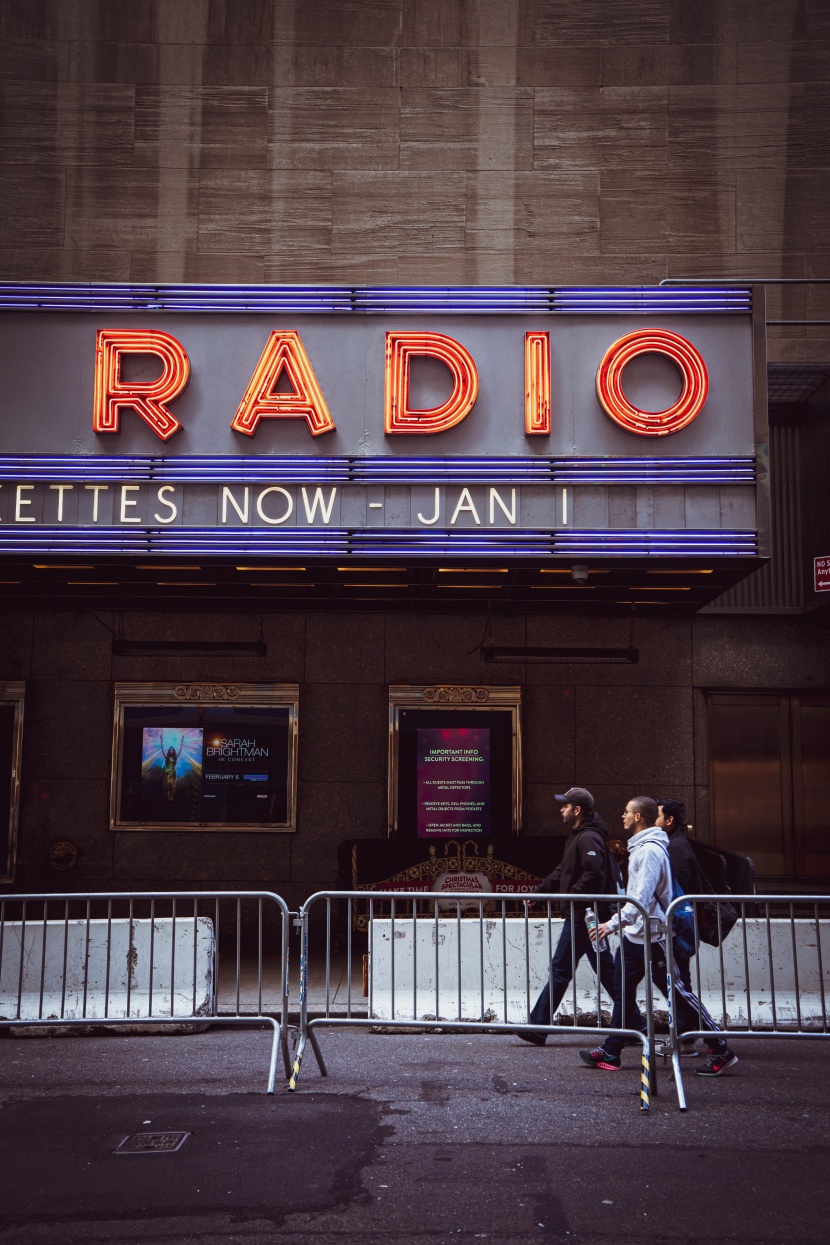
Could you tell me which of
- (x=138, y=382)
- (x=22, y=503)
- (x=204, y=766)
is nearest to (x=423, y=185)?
(x=138, y=382)

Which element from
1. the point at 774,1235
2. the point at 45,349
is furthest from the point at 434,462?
the point at 774,1235

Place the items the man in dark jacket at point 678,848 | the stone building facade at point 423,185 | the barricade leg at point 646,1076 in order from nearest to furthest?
the barricade leg at point 646,1076 < the man in dark jacket at point 678,848 < the stone building facade at point 423,185

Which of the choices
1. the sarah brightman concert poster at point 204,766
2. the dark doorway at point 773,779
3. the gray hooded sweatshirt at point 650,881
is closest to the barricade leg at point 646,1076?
the gray hooded sweatshirt at point 650,881

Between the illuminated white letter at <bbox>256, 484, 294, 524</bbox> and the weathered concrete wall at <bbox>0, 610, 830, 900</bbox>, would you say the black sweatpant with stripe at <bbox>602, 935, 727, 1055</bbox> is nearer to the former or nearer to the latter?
the illuminated white letter at <bbox>256, 484, 294, 524</bbox>

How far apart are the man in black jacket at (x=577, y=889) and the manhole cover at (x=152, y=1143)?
8.82ft

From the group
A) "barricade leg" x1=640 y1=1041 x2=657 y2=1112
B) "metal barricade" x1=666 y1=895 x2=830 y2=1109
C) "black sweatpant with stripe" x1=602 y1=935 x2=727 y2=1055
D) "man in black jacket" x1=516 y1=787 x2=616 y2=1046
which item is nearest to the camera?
"barricade leg" x1=640 y1=1041 x2=657 y2=1112

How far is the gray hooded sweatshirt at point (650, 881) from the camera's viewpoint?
7.04m

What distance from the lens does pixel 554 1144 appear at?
5.48 m

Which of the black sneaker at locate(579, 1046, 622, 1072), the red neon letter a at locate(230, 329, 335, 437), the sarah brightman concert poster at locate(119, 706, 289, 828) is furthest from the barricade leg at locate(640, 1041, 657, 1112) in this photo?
the sarah brightman concert poster at locate(119, 706, 289, 828)

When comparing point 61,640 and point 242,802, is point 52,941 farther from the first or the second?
point 61,640

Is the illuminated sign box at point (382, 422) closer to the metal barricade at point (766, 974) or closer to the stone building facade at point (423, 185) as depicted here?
the stone building facade at point (423, 185)

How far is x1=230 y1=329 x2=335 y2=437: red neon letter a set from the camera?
10.3 metres

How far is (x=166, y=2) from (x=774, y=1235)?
15311mm

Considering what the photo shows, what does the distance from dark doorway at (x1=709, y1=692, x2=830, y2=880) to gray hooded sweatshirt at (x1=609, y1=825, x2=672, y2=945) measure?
624 cm
